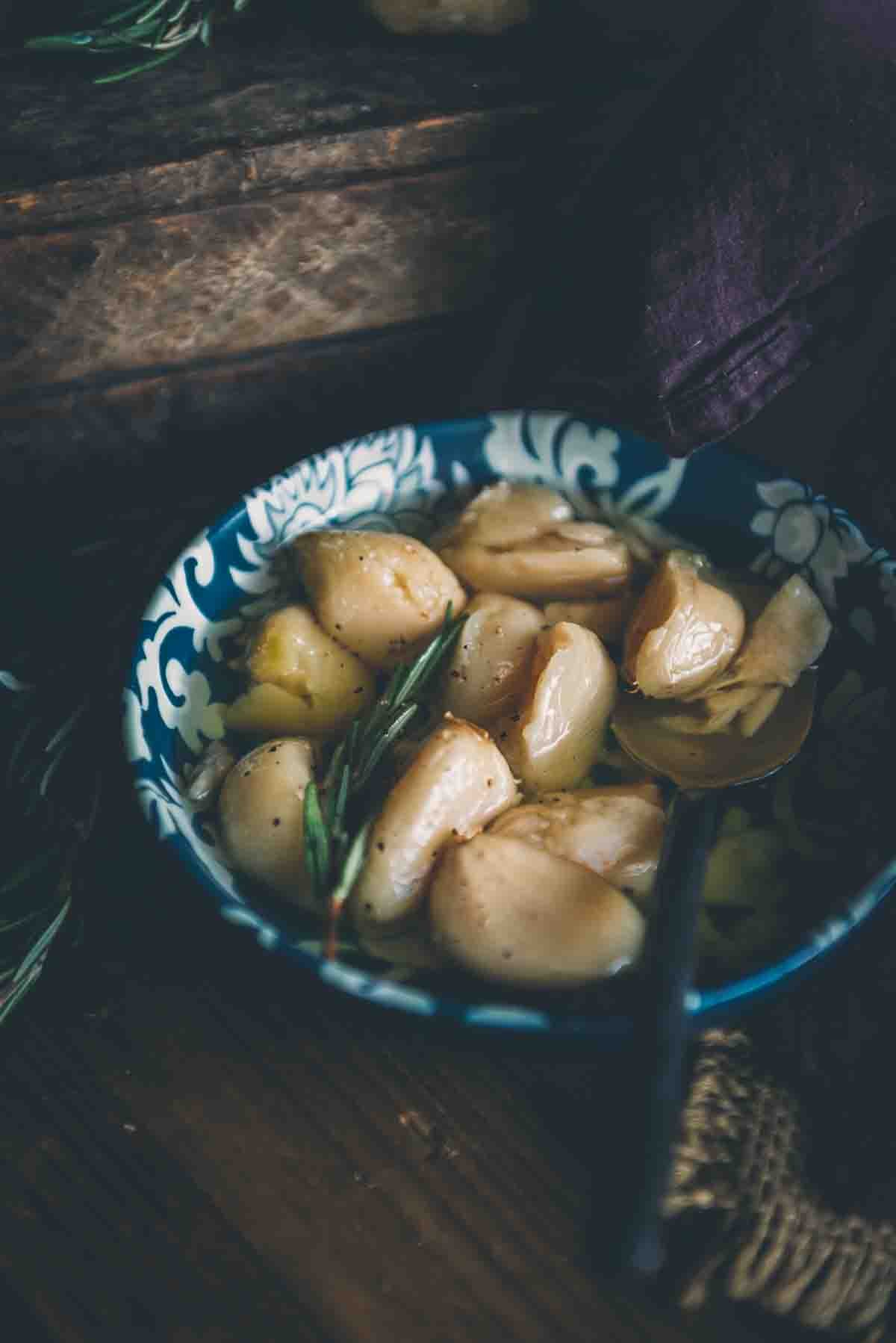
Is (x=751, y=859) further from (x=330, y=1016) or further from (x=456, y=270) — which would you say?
(x=456, y=270)

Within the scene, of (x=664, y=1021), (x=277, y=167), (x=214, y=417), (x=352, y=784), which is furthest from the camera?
(x=214, y=417)

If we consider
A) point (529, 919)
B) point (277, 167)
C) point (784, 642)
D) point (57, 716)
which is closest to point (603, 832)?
point (529, 919)

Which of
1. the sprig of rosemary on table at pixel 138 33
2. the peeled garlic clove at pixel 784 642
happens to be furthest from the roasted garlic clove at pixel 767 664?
the sprig of rosemary on table at pixel 138 33

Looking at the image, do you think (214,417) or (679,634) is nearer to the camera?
(679,634)

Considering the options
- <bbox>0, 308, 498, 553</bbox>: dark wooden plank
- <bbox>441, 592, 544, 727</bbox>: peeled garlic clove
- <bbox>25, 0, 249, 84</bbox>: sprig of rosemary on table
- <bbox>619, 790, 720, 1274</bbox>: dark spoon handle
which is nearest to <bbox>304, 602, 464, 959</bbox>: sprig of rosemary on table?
<bbox>441, 592, 544, 727</bbox>: peeled garlic clove

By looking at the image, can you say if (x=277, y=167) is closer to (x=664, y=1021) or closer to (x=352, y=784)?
(x=352, y=784)

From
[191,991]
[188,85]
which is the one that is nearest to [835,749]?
[191,991]
